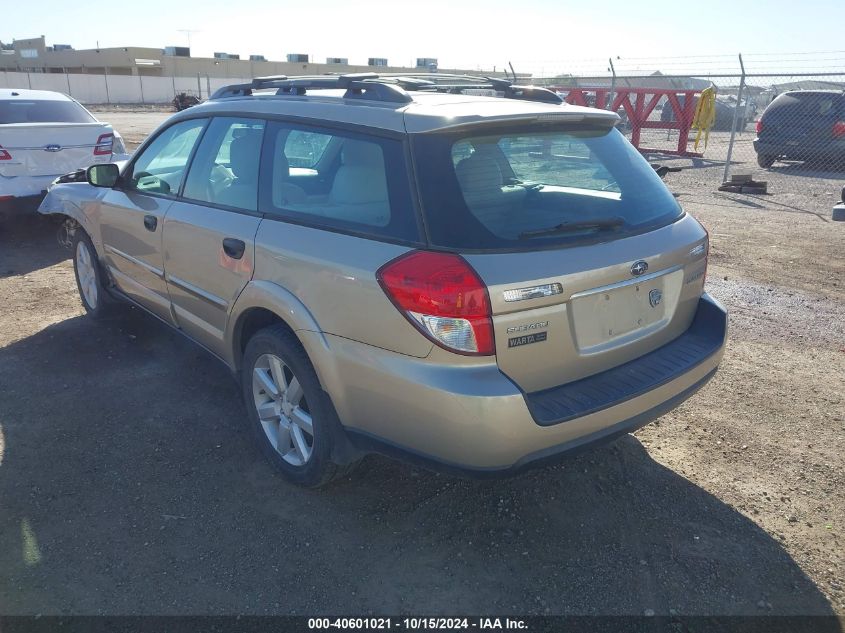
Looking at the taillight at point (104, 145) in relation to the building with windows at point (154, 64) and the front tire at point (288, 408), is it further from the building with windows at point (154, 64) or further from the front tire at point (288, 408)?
the building with windows at point (154, 64)

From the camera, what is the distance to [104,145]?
8.39 meters

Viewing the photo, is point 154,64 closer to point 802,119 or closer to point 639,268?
point 802,119

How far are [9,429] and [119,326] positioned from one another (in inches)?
66.1

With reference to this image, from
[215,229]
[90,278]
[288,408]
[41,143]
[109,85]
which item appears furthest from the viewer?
[109,85]

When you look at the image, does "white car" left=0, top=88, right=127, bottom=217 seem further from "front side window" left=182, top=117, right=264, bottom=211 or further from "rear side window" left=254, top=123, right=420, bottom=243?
"rear side window" left=254, top=123, right=420, bottom=243

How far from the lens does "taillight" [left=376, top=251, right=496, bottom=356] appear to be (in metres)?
2.49

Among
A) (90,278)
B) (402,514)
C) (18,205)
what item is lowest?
(402,514)

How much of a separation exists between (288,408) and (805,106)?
15.2 m

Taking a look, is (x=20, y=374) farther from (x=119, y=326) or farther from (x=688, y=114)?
(x=688, y=114)

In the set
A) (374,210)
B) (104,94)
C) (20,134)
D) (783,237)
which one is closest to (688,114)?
(783,237)

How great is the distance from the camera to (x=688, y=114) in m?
16.9

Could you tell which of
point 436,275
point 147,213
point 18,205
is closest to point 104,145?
point 18,205

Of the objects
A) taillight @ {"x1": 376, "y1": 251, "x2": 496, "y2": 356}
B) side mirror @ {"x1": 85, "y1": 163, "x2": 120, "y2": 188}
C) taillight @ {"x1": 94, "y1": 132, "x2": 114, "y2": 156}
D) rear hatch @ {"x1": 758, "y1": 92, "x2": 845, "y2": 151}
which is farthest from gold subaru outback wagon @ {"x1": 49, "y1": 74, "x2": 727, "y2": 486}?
rear hatch @ {"x1": 758, "y1": 92, "x2": 845, "y2": 151}

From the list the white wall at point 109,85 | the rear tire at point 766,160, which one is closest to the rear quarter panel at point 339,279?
the rear tire at point 766,160
